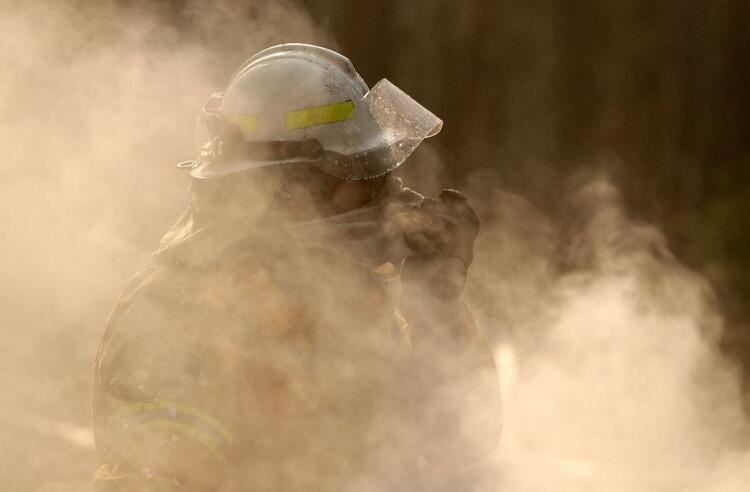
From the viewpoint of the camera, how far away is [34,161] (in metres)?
7.98

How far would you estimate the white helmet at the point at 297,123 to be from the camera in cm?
328

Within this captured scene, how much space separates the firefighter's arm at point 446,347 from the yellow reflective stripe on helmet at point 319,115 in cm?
39

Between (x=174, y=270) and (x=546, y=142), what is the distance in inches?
199

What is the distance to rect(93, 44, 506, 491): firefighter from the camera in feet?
9.62

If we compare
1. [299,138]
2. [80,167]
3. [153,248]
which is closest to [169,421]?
[299,138]

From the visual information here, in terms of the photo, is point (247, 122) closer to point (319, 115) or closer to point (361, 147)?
point (319, 115)

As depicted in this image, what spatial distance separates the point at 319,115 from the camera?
3330mm

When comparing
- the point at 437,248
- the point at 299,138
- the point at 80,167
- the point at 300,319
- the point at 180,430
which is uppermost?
the point at 80,167

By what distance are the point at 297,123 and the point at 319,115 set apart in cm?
8

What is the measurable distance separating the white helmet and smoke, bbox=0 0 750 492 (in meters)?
2.75

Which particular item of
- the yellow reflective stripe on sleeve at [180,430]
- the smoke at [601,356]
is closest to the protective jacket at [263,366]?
the yellow reflective stripe on sleeve at [180,430]

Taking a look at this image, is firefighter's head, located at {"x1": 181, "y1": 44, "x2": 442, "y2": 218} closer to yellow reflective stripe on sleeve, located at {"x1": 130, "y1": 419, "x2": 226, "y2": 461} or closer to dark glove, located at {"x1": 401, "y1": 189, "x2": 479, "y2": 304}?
dark glove, located at {"x1": 401, "y1": 189, "x2": 479, "y2": 304}

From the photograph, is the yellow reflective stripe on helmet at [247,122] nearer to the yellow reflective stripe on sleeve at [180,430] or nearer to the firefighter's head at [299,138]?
the firefighter's head at [299,138]

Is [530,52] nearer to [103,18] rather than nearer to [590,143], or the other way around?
[590,143]
